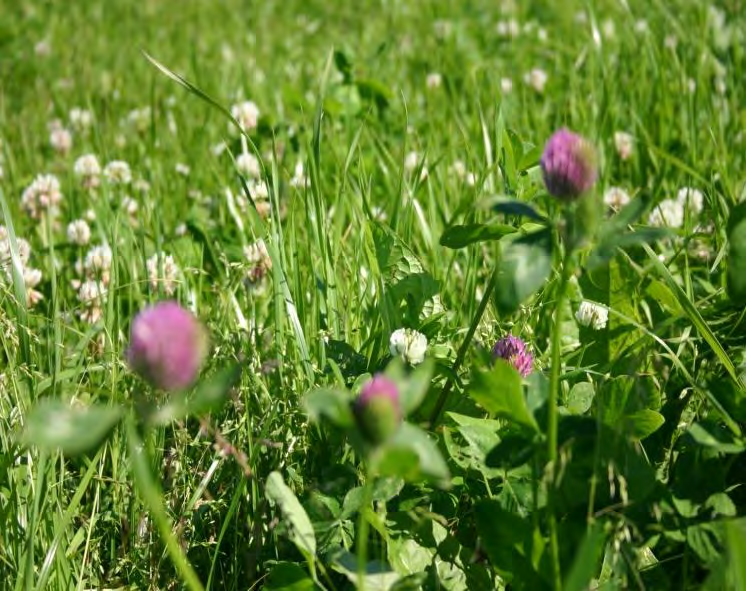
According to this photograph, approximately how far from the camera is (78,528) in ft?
4.12

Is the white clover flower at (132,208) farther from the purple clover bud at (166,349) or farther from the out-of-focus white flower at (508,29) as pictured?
the out-of-focus white flower at (508,29)

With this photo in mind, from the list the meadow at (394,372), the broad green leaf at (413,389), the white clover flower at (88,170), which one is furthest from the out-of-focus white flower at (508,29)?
the broad green leaf at (413,389)

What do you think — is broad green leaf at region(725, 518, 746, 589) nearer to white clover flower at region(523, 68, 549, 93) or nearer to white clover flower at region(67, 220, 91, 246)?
white clover flower at region(67, 220, 91, 246)

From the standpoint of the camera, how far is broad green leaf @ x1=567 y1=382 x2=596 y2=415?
46.1 inches

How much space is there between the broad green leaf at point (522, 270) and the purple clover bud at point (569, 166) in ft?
0.18

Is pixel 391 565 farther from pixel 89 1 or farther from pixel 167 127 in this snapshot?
pixel 89 1

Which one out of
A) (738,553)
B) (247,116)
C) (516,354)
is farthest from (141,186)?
(738,553)

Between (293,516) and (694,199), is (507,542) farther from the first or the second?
(694,199)

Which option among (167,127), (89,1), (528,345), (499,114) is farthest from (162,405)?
(89,1)

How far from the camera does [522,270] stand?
2.83 feet

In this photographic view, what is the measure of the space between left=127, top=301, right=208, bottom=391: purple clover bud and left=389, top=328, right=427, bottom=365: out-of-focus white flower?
0.55m

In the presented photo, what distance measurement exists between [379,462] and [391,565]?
334 mm

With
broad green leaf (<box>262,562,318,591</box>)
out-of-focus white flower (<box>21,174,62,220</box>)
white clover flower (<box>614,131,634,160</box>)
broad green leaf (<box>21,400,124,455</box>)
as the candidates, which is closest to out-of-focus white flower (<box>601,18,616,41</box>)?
white clover flower (<box>614,131,634,160</box>)

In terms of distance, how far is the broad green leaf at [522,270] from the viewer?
846 mm
